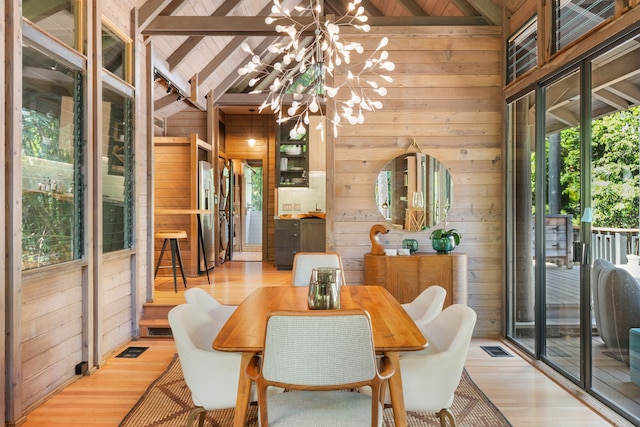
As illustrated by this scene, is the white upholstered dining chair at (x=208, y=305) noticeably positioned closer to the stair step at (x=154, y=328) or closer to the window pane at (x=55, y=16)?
the stair step at (x=154, y=328)

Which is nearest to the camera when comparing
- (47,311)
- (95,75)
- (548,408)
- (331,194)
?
(548,408)

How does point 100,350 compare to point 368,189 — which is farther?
point 368,189

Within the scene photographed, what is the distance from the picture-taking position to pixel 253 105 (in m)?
8.23

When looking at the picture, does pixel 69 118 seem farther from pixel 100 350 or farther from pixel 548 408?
pixel 548 408

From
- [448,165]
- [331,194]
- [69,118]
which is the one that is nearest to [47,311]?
[69,118]

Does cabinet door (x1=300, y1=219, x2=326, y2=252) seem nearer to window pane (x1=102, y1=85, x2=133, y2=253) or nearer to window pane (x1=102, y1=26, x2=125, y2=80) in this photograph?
window pane (x1=102, y1=85, x2=133, y2=253)

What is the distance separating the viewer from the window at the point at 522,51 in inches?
154

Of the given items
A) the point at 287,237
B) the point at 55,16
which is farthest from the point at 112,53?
the point at 287,237

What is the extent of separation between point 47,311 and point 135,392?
798 millimetres

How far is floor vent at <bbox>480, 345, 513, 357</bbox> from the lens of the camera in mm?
3924

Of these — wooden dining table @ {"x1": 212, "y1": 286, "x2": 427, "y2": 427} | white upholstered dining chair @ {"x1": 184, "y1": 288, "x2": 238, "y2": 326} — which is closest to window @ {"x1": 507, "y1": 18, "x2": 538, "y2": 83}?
wooden dining table @ {"x1": 212, "y1": 286, "x2": 427, "y2": 427}

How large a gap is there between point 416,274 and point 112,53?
333 cm

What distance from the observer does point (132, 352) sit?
4023 mm

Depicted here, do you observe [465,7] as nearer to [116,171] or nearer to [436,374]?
[116,171]
